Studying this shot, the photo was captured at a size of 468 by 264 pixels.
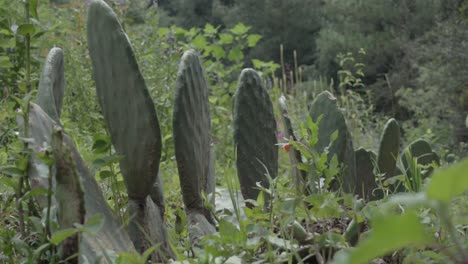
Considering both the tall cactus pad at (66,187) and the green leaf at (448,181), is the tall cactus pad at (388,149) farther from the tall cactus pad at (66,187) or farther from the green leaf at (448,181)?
the green leaf at (448,181)

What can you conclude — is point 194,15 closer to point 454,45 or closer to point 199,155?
point 454,45

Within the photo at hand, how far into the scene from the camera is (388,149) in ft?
5.85

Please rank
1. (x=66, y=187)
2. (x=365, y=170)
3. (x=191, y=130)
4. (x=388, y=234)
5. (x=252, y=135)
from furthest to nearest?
(x=365, y=170) < (x=252, y=135) < (x=191, y=130) < (x=66, y=187) < (x=388, y=234)

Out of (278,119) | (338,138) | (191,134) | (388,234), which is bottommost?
(278,119)

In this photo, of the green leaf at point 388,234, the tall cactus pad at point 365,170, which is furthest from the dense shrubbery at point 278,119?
the tall cactus pad at point 365,170

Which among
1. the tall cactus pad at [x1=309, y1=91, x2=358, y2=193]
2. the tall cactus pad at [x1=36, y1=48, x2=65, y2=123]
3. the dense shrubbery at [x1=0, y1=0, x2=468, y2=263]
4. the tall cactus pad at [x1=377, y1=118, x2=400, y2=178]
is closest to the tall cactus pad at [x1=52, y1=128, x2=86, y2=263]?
the dense shrubbery at [x1=0, y1=0, x2=468, y2=263]

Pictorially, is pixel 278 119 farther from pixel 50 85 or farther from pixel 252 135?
pixel 50 85

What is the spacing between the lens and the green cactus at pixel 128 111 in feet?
4.03

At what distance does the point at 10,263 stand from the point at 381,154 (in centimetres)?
104

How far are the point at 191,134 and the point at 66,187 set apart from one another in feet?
1.48

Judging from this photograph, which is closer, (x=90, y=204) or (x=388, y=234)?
(x=388, y=234)

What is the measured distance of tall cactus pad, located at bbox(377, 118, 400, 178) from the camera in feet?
5.86

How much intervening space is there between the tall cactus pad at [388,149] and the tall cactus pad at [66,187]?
1.04 meters

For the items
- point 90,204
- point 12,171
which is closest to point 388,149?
point 90,204
